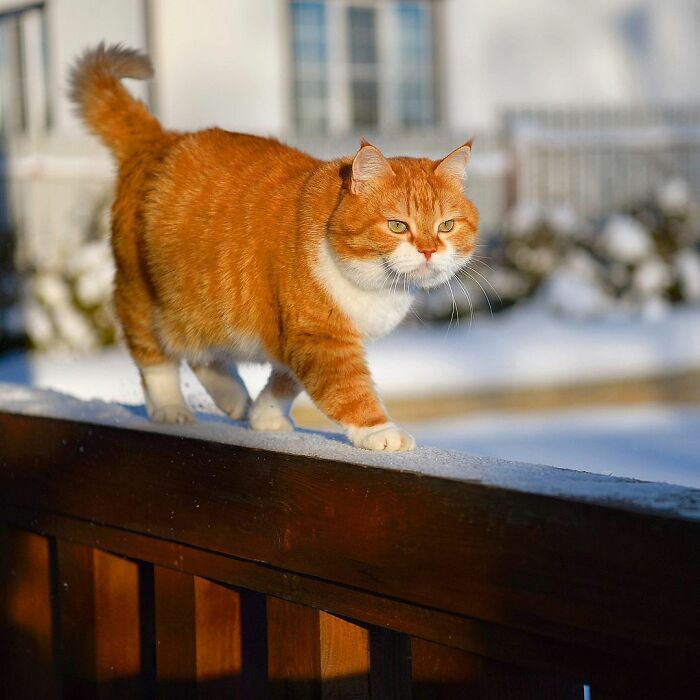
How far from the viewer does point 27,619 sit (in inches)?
84.4

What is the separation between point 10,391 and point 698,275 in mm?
6932

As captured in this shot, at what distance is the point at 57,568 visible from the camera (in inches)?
83.4

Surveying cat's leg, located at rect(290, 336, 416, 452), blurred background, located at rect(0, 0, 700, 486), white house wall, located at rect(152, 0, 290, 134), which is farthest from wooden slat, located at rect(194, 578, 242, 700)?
white house wall, located at rect(152, 0, 290, 134)

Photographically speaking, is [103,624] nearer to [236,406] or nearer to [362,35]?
[236,406]

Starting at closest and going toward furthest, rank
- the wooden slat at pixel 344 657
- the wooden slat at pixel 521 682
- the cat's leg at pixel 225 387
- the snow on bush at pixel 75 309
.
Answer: the wooden slat at pixel 521 682, the wooden slat at pixel 344 657, the cat's leg at pixel 225 387, the snow on bush at pixel 75 309

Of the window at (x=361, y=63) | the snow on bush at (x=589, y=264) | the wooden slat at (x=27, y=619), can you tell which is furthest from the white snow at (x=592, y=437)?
the window at (x=361, y=63)

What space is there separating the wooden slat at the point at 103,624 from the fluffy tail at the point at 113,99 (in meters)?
0.98

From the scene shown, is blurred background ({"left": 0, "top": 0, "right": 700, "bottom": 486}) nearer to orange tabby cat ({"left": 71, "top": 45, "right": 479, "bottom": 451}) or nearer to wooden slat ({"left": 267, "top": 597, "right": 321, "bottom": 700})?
orange tabby cat ({"left": 71, "top": 45, "right": 479, "bottom": 451})

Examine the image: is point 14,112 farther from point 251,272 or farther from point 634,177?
point 251,272

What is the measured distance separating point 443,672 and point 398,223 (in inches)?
34.0

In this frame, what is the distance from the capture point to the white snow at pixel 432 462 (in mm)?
1207

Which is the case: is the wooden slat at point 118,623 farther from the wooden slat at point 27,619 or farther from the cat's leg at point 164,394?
the cat's leg at point 164,394

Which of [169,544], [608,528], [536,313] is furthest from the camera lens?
[536,313]

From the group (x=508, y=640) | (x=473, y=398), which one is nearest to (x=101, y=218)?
(x=473, y=398)
